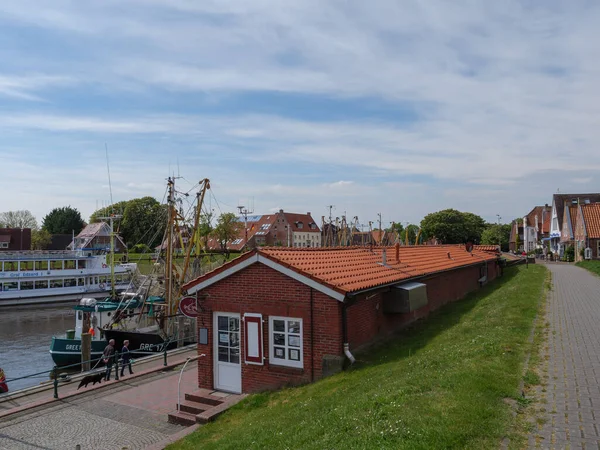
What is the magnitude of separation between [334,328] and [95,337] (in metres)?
20.6

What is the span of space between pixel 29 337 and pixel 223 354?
30.1 meters

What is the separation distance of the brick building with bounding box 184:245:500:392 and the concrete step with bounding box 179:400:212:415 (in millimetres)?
883

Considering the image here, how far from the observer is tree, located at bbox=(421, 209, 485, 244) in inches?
3516

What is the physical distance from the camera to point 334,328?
11.5m

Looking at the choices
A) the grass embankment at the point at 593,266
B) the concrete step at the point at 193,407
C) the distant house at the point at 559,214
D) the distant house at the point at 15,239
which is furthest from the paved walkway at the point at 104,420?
the distant house at the point at 15,239

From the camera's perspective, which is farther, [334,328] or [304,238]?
[304,238]

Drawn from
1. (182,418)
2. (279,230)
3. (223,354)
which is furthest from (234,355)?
(279,230)

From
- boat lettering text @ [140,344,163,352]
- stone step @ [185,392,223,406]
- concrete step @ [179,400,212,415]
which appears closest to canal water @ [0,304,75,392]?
boat lettering text @ [140,344,163,352]

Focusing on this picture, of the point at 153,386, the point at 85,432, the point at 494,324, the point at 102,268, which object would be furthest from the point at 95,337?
the point at 102,268

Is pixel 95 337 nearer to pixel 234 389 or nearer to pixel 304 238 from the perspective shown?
pixel 234 389

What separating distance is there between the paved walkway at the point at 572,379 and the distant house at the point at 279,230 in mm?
84959

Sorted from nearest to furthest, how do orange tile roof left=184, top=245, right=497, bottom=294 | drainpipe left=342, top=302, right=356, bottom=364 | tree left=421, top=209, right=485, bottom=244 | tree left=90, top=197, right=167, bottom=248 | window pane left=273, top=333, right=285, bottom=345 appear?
drainpipe left=342, top=302, right=356, bottom=364 → orange tile roof left=184, top=245, right=497, bottom=294 → window pane left=273, top=333, right=285, bottom=345 → tree left=421, top=209, right=485, bottom=244 → tree left=90, top=197, right=167, bottom=248

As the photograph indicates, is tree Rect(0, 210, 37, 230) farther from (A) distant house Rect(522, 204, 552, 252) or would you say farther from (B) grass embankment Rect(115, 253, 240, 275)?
(A) distant house Rect(522, 204, 552, 252)

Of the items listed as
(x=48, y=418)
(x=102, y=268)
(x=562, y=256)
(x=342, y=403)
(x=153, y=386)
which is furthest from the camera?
(x=102, y=268)
